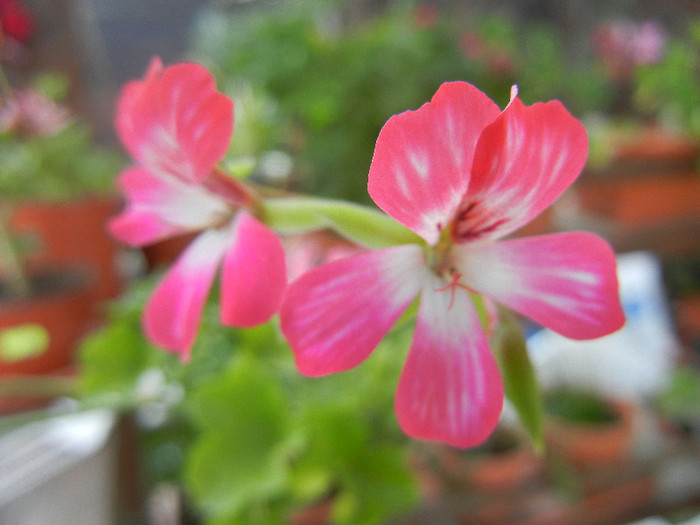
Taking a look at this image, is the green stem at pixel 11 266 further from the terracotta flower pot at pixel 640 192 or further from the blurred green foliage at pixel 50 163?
the terracotta flower pot at pixel 640 192

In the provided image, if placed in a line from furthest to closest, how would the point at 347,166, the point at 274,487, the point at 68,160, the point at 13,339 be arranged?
1. the point at 68,160
2. the point at 347,166
3. the point at 13,339
4. the point at 274,487

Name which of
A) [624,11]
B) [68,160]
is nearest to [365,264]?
[68,160]

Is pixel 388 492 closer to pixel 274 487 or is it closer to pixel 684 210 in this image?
pixel 274 487

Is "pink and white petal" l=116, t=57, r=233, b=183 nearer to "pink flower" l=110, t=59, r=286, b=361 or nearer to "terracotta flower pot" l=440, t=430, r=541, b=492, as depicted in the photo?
"pink flower" l=110, t=59, r=286, b=361

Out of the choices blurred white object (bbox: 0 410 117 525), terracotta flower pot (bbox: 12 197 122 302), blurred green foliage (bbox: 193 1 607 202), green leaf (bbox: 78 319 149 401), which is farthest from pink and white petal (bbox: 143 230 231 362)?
terracotta flower pot (bbox: 12 197 122 302)

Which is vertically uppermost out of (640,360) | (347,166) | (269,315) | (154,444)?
(269,315)

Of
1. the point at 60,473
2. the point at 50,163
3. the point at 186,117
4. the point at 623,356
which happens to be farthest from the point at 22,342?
the point at 623,356

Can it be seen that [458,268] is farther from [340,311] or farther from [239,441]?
[239,441]
